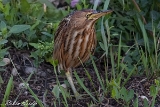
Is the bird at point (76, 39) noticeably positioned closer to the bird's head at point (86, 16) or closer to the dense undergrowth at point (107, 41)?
the bird's head at point (86, 16)

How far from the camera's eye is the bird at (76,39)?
4.05 m

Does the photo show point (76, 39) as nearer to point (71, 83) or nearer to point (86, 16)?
point (86, 16)

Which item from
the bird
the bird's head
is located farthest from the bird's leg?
the bird's head

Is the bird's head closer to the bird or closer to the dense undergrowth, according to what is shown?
the bird

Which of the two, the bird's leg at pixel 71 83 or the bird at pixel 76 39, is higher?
the bird at pixel 76 39

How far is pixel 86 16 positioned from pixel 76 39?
186 millimetres

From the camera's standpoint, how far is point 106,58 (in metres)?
4.60

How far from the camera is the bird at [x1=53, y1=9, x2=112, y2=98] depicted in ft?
13.3

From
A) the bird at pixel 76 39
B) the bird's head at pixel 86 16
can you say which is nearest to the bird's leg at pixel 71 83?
the bird at pixel 76 39

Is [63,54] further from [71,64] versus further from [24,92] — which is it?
[24,92]

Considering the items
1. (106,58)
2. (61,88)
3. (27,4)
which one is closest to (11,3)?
(27,4)

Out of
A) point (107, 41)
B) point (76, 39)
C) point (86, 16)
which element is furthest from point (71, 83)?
point (107, 41)

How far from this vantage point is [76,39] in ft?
13.4

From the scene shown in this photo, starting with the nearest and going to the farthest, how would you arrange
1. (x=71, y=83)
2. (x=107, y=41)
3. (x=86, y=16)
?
(x=86, y=16) → (x=71, y=83) → (x=107, y=41)
